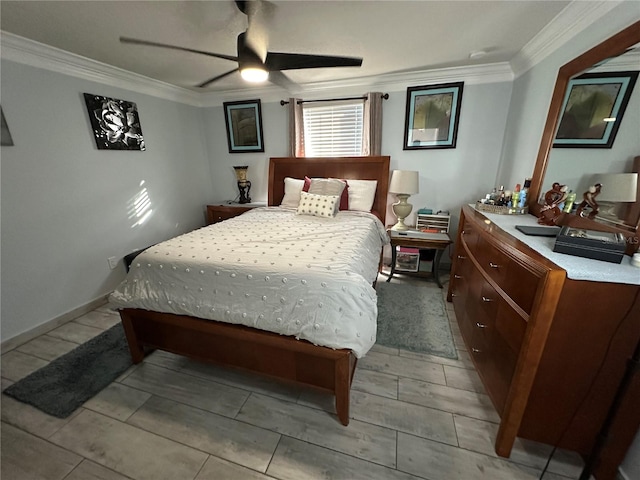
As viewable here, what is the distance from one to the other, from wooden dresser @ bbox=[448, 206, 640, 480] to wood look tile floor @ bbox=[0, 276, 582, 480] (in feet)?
0.72

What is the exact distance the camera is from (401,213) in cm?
305

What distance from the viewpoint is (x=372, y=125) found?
10.00ft

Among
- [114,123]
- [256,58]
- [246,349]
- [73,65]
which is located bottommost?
[246,349]

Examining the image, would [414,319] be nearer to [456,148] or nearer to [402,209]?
[402,209]

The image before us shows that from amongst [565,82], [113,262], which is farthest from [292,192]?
[565,82]

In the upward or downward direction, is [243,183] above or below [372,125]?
below

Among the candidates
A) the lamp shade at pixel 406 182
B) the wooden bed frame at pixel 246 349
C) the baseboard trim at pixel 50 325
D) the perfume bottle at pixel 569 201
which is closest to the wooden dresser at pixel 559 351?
the perfume bottle at pixel 569 201

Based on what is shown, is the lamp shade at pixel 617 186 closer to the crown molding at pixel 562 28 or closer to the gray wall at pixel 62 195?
the crown molding at pixel 562 28

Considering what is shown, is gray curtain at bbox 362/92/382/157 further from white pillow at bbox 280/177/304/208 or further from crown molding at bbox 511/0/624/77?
crown molding at bbox 511/0/624/77

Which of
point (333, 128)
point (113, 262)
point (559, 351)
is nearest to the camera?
point (559, 351)

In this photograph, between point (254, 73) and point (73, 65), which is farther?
point (73, 65)

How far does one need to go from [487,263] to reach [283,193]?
8.57 feet

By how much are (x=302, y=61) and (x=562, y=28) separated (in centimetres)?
183

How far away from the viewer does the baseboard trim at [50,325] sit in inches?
79.8
